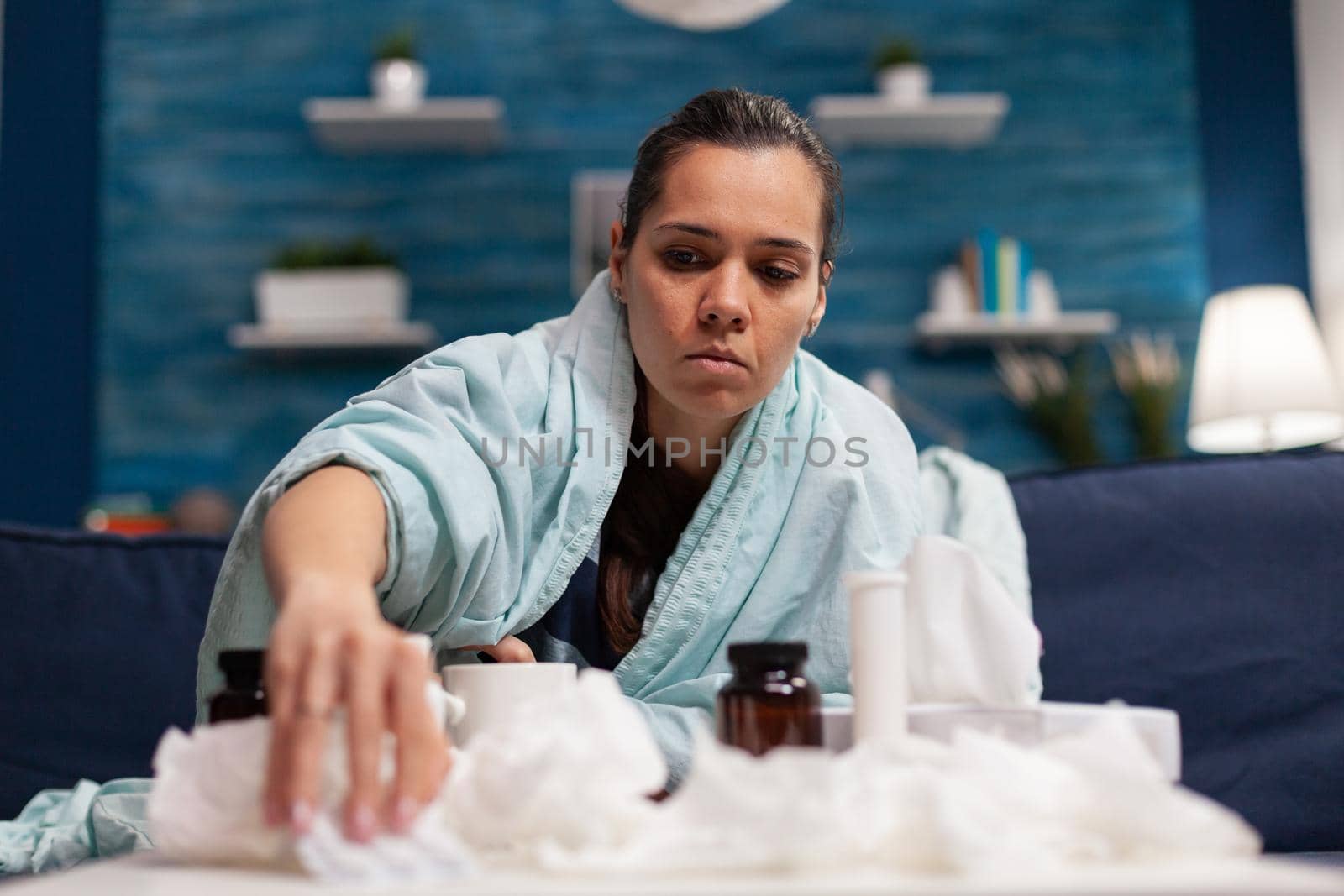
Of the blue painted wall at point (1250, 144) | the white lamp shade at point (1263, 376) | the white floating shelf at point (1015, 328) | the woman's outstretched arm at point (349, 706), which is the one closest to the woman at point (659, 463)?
the woman's outstretched arm at point (349, 706)

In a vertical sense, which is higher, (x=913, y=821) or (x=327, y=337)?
Answer: (x=327, y=337)

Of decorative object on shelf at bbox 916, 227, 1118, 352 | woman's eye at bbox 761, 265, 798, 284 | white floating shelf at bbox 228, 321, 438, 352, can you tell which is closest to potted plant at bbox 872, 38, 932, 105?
decorative object on shelf at bbox 916, 227, 1118, 352

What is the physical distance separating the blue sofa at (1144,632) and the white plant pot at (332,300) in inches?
74.0

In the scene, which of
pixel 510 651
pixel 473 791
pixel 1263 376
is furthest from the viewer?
pixel 1263 376

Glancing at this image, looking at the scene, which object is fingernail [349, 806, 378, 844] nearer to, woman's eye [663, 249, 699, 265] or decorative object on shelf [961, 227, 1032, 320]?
woman's eye [663, 249, 699, 265]

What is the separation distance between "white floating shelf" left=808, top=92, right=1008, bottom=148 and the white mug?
2.88 metres

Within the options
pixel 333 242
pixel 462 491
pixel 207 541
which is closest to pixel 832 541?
pixel 462 491

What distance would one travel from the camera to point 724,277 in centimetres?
121

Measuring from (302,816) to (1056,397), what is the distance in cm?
322

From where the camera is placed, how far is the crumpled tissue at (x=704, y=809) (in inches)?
21.7

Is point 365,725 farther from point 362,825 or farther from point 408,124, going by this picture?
point 408,124

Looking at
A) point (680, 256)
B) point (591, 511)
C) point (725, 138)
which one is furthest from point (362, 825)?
point (725, 138)

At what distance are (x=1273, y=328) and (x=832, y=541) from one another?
88.0 inches

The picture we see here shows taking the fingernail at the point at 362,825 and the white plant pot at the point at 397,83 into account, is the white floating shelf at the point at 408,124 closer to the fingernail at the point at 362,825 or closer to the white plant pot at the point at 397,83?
the white plant pot at the point at 397,83
